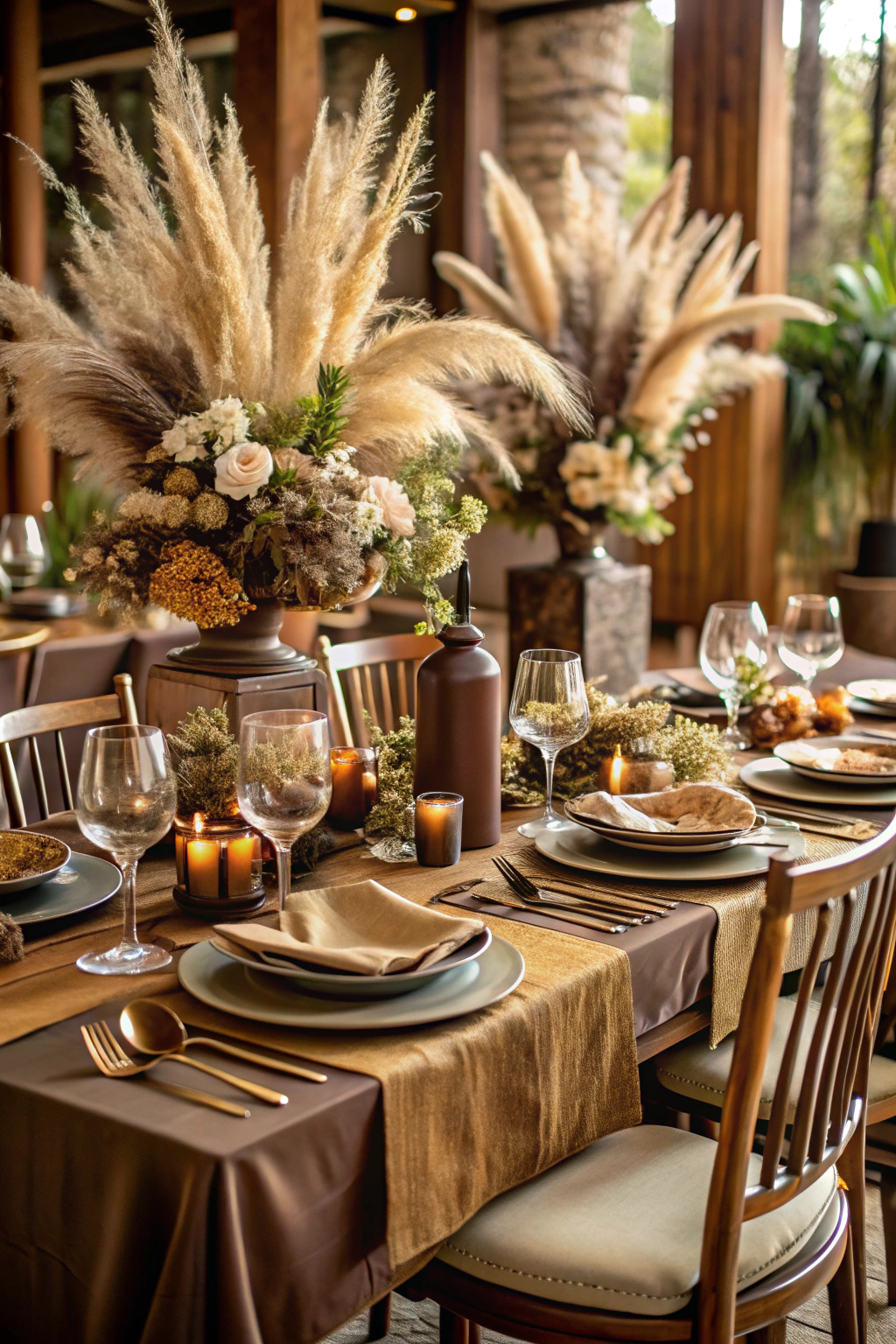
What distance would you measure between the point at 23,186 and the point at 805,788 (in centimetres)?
424

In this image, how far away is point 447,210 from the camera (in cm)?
495

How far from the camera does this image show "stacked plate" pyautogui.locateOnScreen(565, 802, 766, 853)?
154 centimetres

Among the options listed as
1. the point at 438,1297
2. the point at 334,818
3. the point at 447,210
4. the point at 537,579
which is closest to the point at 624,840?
the point at 334,818

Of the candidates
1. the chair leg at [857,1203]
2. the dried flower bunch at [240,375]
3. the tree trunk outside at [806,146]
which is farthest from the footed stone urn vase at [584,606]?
the tree trunk outside at [806,146]

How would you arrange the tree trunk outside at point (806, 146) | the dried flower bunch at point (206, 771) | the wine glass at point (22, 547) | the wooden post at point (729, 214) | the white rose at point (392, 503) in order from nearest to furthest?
the dried flower bunch at point (206, 771) < the white rose at point (392, 503) < the wine glass at point (22, 547) < the wooden post at point (729, 214) < the tree trunk outside at point (806, 146)

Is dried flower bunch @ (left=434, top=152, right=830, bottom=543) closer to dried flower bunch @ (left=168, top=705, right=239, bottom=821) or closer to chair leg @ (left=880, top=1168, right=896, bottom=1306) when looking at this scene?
chair leg @ (left=880, top=1168, right=896, bottom=1306)

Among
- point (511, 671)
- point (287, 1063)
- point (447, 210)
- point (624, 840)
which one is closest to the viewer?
point (287, 1063)

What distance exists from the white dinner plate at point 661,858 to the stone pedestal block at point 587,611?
201 centimetres

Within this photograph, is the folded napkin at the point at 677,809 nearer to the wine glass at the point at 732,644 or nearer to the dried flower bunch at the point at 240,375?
the dried flower bunch at the point at 240,375

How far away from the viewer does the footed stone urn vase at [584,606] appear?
12.1ft

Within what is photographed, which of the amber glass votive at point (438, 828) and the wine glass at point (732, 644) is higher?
the wine glass at point (732, 644)

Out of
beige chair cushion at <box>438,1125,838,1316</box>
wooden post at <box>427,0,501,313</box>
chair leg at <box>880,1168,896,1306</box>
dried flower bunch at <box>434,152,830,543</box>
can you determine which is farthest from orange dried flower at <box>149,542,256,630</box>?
wooden post at <box>427,0,501,313</box>

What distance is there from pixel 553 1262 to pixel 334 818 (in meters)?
0.68

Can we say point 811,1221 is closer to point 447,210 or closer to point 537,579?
point 537,579
